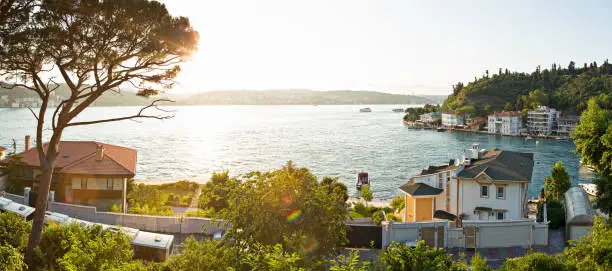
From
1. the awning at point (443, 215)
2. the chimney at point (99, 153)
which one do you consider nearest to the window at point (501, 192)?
the awning at point (443, 215)

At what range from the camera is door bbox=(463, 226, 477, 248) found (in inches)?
655

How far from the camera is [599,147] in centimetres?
1814

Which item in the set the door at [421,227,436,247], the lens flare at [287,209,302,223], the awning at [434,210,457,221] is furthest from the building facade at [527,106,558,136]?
the lens flare at [287,209,302,223]

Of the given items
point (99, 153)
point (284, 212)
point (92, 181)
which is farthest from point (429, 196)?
point (99, 153)

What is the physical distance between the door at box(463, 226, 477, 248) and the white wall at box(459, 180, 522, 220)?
→ 530cm

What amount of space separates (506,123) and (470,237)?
382ft

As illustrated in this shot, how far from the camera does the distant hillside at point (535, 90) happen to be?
149 metres

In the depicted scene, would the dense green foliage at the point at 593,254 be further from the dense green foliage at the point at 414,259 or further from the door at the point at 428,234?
the door at the point at 428,234

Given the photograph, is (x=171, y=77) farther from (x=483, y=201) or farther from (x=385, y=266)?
(x=483, y=201)

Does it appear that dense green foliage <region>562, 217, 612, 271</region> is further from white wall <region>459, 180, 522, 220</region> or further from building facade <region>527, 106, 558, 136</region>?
building facade <region>527, 106, 558, 136</region>

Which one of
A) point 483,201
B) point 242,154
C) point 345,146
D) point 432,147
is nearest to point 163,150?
point 242,154

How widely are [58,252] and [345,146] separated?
7411 cm

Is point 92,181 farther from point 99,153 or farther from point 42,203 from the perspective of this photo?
point 42,203

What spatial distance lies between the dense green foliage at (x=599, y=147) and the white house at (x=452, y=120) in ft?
420
